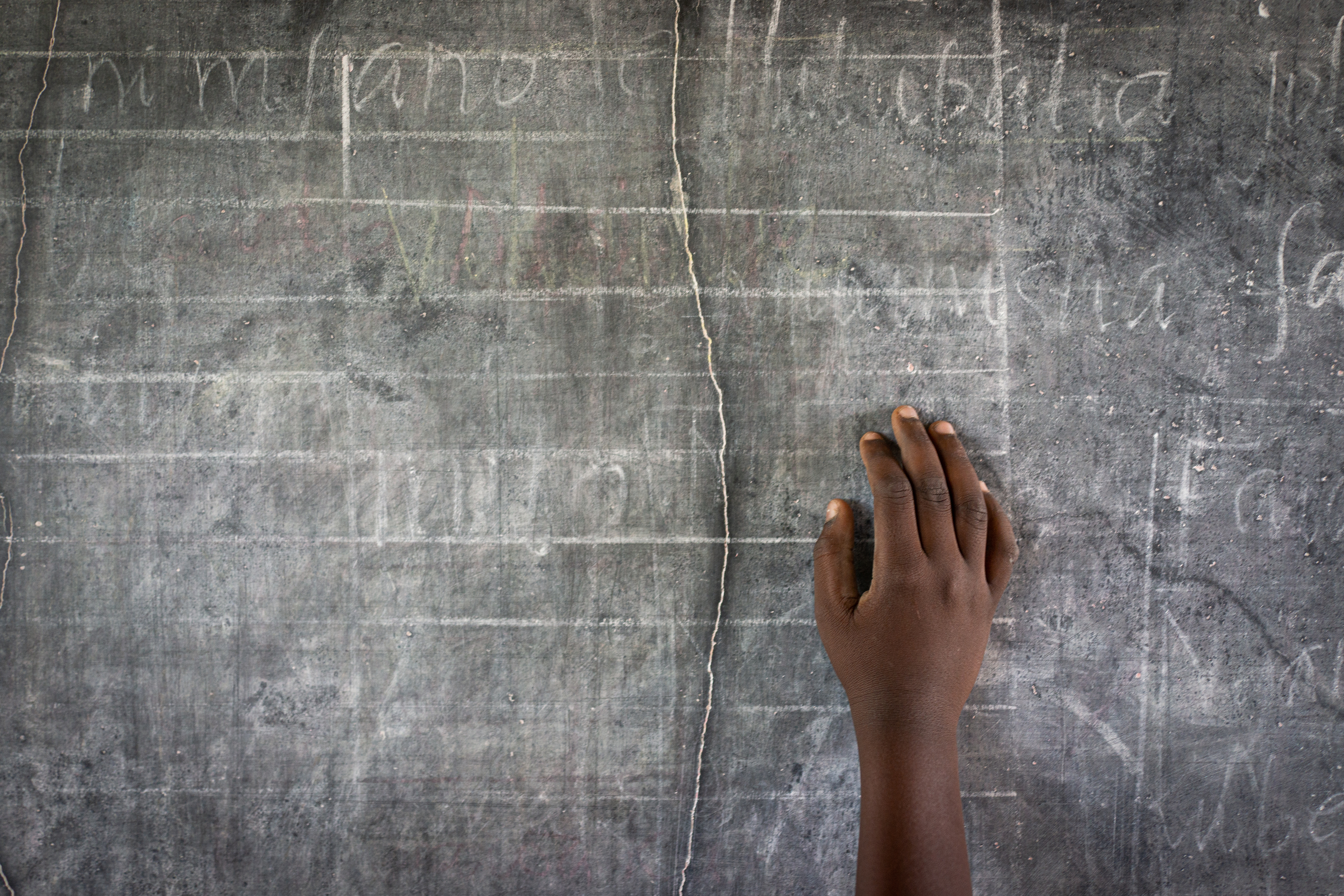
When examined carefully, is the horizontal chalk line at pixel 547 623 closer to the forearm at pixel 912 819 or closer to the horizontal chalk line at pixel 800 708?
the horizontal chalk line at pixel 800 708

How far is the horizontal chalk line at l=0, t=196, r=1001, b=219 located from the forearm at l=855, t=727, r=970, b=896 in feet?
5.94

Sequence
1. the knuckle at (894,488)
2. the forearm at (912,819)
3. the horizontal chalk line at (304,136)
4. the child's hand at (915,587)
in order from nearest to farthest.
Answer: the forearm at (912,819), the child's hand at (915,587), the knuckle at (894,488), the horizontal chalk line at (304,136)

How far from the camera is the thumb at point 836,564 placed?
8.44 ft

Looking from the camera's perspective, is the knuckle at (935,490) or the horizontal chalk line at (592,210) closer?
the knuckle at (935,490)

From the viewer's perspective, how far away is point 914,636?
2.44 m

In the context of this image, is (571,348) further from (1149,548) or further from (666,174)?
(1149,548)

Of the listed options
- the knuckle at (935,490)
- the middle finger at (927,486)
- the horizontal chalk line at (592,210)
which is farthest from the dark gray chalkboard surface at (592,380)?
the knuckle at (935,490)

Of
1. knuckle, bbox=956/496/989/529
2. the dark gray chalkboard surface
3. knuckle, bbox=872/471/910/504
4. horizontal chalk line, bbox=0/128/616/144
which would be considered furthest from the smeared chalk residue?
knuckle, bbox=956/496/989/529

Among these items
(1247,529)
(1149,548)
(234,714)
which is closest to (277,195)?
(234,714)

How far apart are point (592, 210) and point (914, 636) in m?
1.86

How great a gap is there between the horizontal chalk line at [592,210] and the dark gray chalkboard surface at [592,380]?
0.01 m

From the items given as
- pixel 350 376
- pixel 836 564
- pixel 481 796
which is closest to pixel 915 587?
pixel 836 564

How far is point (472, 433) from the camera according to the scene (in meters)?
2.71

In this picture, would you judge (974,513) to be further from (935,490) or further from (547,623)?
(547,623)
